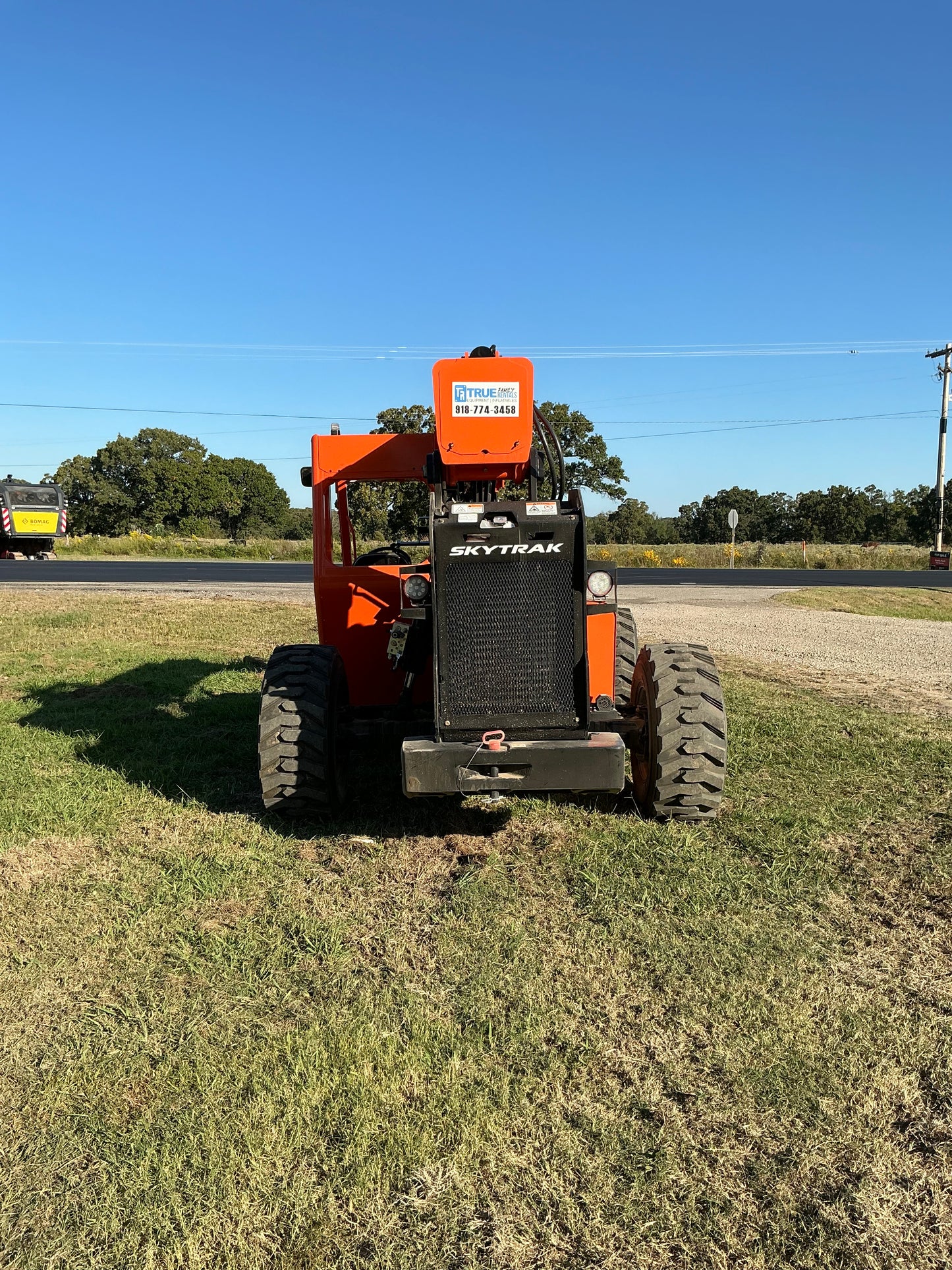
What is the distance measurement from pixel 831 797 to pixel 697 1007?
2.71 meters

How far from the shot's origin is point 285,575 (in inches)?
1148

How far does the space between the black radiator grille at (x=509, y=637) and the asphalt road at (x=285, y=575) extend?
69.2 feet

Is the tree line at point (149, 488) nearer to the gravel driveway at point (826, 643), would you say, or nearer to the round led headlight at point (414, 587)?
the gravel driveway at point (826, 643)

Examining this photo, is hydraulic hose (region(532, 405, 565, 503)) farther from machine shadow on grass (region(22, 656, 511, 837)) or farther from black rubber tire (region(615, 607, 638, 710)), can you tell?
black rubber tire (region(615, 607, 638, 710))

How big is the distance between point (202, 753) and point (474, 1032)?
4179mm

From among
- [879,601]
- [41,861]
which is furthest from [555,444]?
[879,601]

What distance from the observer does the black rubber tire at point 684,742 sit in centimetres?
470

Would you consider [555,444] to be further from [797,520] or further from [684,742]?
[797,520]

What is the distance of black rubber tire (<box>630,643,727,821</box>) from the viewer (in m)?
4.70

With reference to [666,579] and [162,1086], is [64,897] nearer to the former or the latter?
[162,1086]

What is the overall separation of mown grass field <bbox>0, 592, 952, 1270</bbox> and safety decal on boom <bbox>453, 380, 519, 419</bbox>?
2.35m

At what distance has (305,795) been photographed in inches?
192

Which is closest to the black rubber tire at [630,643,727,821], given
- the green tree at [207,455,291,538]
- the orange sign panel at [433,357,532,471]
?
the orange sign panel at [433,357,532,471]

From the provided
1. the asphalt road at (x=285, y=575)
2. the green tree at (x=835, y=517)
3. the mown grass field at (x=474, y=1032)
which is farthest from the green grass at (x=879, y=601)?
the green tree at (x=835, y=517)
